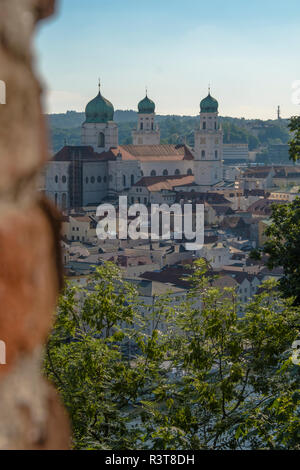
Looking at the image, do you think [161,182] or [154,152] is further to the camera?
[154,152]

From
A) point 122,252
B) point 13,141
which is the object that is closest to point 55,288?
point 13,141

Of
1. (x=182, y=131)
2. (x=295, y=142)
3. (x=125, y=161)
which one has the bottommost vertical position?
(x=125, y=161)

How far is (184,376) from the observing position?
168 inches

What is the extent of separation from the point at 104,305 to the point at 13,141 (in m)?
4.36

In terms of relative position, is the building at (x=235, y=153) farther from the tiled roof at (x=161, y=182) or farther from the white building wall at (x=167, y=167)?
the tiled roof at (x=161, y=182)

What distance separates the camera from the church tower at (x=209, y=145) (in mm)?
56062

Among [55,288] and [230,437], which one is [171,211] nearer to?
[230,437]

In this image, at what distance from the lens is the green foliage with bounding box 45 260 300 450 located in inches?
145

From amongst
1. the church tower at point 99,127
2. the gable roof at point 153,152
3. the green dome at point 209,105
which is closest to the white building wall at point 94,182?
the gable roof at point 153,152

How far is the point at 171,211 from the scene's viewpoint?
1766 inches

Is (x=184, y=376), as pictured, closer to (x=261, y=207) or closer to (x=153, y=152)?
(x=261, y=207)

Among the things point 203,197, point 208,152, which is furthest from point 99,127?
point 203,197

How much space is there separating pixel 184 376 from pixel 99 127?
1962 inches

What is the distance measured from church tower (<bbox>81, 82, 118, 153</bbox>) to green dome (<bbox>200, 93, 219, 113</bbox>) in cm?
784
